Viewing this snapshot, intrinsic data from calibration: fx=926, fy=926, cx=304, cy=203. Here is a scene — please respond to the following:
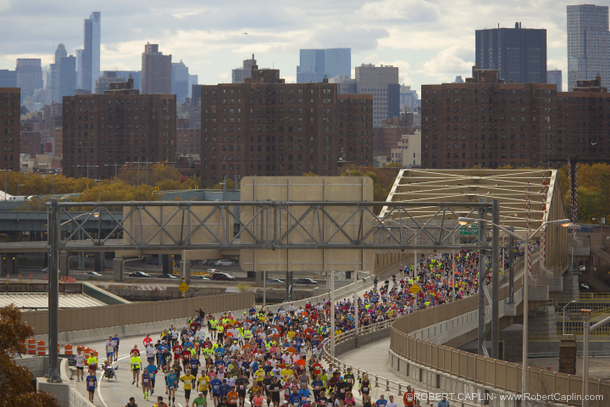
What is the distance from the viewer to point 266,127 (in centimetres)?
17838

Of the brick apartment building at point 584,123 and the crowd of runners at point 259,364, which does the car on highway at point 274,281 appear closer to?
the crowd of runners at point 259,364

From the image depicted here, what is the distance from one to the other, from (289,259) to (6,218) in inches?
3549

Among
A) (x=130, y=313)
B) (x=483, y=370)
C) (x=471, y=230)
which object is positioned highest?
(x=471, y=230)

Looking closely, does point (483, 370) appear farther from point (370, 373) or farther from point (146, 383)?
point (146, 383)

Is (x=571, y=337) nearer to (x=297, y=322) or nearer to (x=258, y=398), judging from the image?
(x=297, y=322)

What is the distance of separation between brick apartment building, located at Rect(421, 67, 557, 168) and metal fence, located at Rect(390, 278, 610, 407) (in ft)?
459

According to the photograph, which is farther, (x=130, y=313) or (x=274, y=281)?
(x=274, y=281)

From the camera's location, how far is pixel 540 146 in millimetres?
179000

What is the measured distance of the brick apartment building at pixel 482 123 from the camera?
Result: 17788 cm

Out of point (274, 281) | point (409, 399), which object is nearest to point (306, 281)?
point (274, 281)

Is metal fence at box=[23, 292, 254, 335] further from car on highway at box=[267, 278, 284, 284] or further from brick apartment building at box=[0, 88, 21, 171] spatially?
brick apartment building at box=[0, 88, 21, 171]

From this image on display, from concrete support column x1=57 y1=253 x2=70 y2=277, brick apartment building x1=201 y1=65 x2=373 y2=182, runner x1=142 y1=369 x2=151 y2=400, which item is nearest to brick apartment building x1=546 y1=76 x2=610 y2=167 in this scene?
brick apartment building x1=201 y1=65 x2=373 y2=182

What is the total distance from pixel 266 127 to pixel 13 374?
157 meters

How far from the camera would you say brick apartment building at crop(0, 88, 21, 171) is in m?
182
